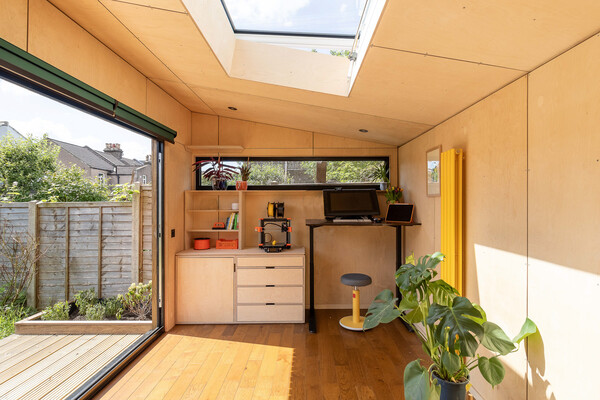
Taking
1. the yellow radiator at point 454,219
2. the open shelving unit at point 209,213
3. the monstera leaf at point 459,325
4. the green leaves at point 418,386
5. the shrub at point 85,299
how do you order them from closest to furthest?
the monstera leaf at point 459,325
the green leaves at point 418,386
the yellow radiator at point 454,219
the shrub at point 85,299
the open shelving unit at point 209,213

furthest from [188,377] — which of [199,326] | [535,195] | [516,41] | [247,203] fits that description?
[516,41]

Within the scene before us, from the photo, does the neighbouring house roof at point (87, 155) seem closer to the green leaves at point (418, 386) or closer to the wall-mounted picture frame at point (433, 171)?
the green leaves at point (418, 386)

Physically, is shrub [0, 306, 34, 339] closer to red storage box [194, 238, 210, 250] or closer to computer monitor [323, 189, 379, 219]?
red storage box [194, 238, 210, 250]

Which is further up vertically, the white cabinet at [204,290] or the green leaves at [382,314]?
the green leaves at [382,314]

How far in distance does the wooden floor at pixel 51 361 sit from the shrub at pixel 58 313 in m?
0.18

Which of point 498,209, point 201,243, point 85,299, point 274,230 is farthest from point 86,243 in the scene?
point 498,209

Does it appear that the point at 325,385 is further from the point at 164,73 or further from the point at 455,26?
the point at 164,73

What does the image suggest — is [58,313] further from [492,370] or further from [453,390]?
[492,370]

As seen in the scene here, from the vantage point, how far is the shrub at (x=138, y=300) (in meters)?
3.70

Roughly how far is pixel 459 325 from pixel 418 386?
1.59 feet

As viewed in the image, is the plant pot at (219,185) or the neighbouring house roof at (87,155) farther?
the plant pot at (219,185)

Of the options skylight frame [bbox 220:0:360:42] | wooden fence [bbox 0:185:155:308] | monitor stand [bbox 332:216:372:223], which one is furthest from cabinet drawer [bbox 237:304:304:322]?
skylight frame [bbox 220:0:360:42]

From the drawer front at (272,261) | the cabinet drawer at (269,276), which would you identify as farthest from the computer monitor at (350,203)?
the cabinet drawer at (269,276)

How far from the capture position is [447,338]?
79.0 inches
